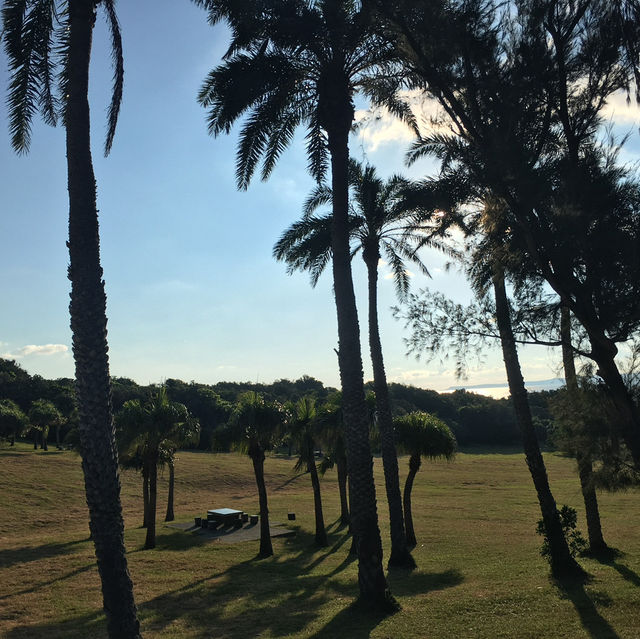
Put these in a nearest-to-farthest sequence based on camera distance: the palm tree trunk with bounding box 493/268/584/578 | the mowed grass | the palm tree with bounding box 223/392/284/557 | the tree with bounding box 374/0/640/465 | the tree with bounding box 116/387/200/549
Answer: the tree with bounding box 374/0/640/465 < the mowed grass < the palm tree trunk with bounding box 493/268/584/578 < the palm tree with bounding box 223/392/284/557 < the tree with bounding box 116/387/200/549

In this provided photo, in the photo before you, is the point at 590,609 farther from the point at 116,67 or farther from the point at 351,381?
the point at 116,67

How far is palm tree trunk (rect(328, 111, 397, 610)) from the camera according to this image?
12.4 m

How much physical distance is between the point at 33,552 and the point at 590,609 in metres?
23.2

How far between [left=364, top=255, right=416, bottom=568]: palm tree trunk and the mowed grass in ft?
3.45

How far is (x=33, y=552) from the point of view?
24.3 metres

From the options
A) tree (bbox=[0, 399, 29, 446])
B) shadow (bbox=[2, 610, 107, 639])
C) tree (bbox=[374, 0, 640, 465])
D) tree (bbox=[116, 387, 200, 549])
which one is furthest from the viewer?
tree (bbox=[0, 399, 29, 446])

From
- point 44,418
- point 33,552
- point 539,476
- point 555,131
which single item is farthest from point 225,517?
point 44,418

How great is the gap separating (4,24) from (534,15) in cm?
999

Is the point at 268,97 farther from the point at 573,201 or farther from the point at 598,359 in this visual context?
the point at 598,359

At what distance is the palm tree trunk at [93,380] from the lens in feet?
26.7

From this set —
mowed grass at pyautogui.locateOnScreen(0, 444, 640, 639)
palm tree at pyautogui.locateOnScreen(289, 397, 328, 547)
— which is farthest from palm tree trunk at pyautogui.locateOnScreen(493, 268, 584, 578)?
palm tree at pyautogui.locateOnScreen(289, 397, 328, 547)

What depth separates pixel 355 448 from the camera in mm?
13195

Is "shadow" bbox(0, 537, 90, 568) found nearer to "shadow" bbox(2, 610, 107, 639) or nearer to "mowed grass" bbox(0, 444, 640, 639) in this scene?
"mowed grass" bbox(0, 444, 640, 639)

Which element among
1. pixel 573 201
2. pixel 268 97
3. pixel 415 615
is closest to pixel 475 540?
pixel 415 615
